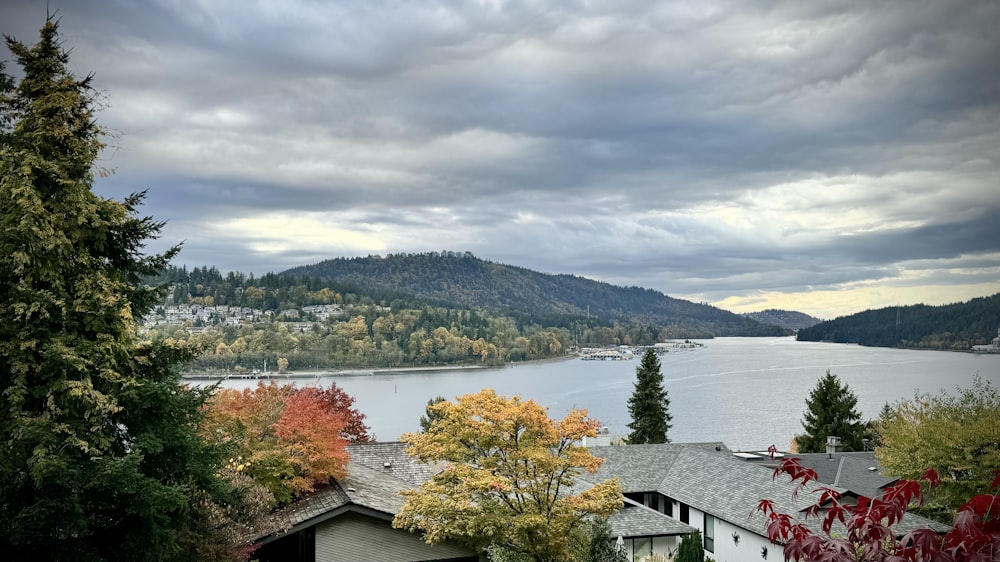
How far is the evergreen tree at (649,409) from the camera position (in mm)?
51594

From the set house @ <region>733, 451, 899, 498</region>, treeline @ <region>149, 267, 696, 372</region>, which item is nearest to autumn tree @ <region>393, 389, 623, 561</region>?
house @ <region>733, 451, 899, 498</region>

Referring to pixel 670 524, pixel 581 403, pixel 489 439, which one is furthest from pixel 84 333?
pixel 581 403

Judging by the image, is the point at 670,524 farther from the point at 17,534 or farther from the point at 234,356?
the point at 234,356

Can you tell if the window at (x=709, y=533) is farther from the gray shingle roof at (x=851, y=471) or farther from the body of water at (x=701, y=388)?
the body of water at (x=701, y=388)

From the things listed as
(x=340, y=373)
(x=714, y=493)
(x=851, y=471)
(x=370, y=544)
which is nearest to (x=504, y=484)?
(x=370, y=544)

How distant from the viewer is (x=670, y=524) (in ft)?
85.6

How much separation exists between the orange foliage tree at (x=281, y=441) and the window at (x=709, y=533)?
1433 cm

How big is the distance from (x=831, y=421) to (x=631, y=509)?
2974 centimetres

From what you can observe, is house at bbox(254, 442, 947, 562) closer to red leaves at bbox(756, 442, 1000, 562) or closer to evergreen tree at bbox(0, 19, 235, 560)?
evergreen tree at bbox(0, 19, 235, 560)

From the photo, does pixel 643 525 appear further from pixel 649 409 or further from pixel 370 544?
pixel 649 409

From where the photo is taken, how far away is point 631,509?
90.7 feet

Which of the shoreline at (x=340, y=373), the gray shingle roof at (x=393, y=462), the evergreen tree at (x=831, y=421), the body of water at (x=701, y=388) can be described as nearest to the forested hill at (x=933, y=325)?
the body of water at (x=701, y=388)

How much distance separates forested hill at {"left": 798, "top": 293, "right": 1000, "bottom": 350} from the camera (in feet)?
130

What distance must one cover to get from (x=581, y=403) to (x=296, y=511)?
2933 inches
